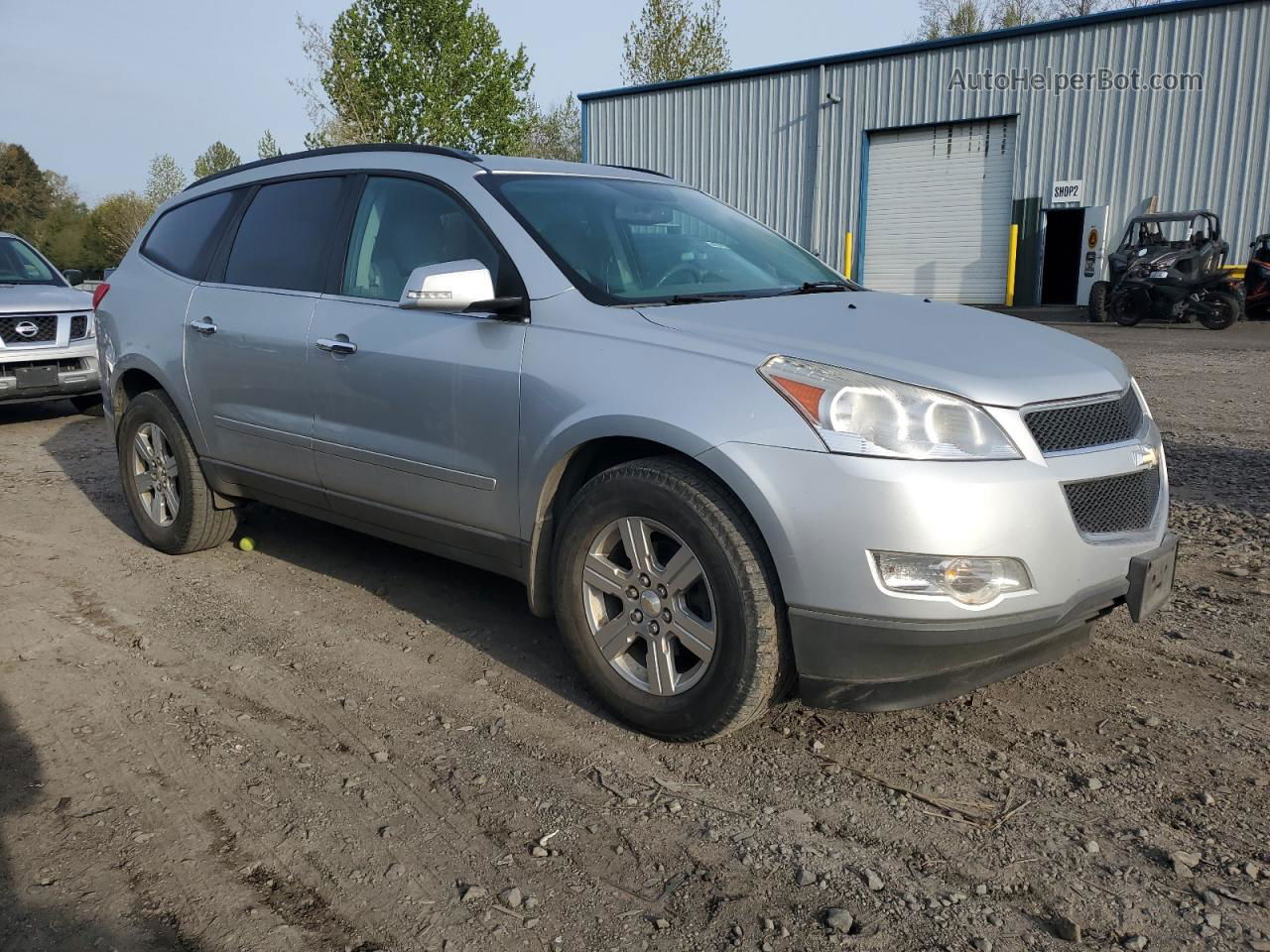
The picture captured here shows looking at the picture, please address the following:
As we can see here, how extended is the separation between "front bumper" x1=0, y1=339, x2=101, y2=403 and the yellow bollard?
1989 cm

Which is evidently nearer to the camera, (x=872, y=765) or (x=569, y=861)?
(x=569, y=861)

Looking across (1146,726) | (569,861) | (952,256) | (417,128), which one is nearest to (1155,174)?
(952,256)

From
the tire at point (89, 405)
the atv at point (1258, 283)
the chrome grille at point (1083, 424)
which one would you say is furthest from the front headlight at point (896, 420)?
the atv at point (1258, 283)

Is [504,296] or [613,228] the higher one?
[613,228]

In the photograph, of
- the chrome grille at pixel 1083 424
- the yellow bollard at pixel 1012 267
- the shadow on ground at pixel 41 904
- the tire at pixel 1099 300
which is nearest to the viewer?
the shadow on ground at pixel 41 904

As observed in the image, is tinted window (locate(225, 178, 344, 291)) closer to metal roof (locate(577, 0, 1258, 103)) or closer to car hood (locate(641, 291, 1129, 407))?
car hood (locate(641, 291, 1129, 407))

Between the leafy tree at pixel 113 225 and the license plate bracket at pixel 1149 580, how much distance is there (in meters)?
56.0

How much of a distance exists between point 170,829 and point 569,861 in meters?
1.07

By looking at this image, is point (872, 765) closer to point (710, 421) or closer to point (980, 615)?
point (980, 615)

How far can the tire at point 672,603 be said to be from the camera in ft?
9.36

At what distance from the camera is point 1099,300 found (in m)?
18.3

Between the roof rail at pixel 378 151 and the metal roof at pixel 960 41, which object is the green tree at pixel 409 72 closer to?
the metal roof at pixel 960 41

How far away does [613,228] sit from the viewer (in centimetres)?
389

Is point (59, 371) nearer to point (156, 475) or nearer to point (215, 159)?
point (156, 475)
